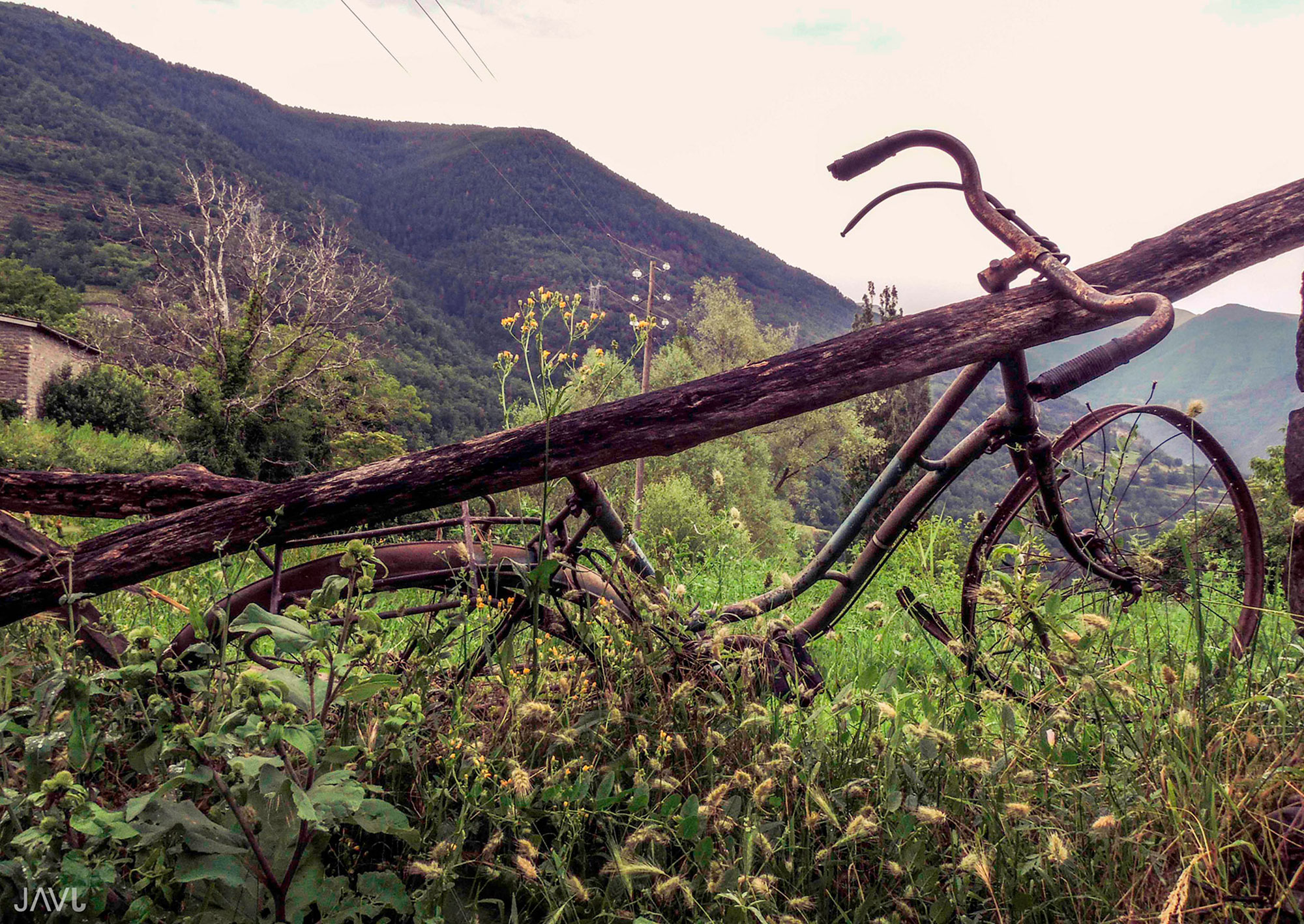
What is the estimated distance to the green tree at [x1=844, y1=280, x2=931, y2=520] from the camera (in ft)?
103

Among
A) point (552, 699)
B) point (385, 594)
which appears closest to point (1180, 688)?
point (552, 699)

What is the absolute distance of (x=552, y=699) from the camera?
187 cm

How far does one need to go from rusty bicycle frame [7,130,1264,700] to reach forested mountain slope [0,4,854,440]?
47958 millimetres

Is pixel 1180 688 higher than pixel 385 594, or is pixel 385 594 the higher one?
pixel 385 594

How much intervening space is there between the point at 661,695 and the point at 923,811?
69 centimetres

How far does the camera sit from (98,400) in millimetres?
37938

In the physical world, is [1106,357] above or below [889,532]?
above

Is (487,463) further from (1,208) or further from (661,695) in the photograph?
(1,208)

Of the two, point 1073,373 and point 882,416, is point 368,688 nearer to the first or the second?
point 1073,373

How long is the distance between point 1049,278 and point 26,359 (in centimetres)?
4644

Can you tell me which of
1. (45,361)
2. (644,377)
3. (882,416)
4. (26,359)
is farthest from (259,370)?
(882,416)

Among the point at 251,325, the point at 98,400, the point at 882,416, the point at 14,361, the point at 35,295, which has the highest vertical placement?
the point at 35,295

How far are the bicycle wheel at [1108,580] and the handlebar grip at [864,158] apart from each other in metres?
1.06

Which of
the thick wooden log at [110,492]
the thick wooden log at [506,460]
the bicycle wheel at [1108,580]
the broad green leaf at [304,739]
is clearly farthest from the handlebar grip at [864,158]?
the broad green leaf at [304,739]
